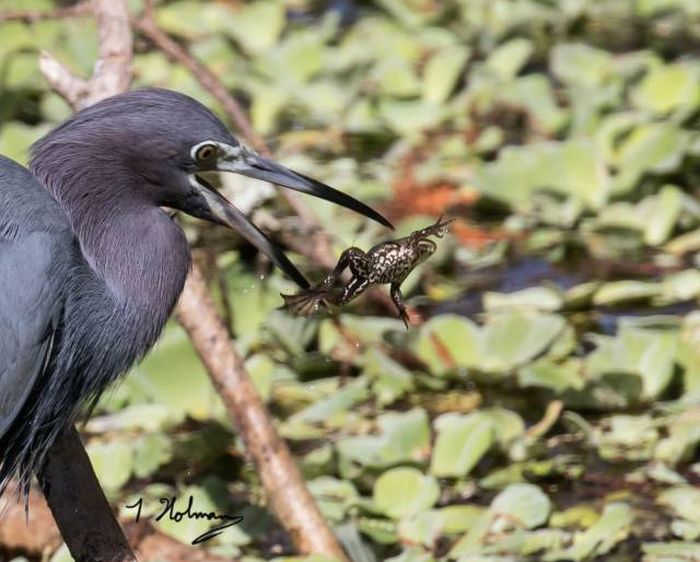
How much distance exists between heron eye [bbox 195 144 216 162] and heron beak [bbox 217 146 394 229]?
0.02 m

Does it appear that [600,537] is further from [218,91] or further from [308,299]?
[218,91]

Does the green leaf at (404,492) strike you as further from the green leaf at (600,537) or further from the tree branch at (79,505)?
the tree branch at (79,505)

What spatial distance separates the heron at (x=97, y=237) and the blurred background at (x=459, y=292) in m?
0.69

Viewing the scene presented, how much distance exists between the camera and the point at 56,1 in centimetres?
742

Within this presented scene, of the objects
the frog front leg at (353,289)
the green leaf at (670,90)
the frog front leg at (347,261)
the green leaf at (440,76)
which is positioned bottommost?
the frog front leg at (353,289)

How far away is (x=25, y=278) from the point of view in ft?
10.1

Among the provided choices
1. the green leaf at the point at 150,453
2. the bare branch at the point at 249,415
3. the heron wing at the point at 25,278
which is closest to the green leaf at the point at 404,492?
the bare branch at the point at 249,415

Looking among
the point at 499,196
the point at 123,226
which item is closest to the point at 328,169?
the point at 499,196

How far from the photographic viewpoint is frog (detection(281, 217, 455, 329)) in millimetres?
3211

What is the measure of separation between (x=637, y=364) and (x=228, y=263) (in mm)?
1309

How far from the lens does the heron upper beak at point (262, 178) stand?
123 inches

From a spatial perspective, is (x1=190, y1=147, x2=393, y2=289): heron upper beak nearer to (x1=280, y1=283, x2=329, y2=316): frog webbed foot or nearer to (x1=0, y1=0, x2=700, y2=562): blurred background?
Result: (x1=280, y1=283, x2=329, y2=316): frog webbed foot

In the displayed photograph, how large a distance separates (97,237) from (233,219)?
0.26 m

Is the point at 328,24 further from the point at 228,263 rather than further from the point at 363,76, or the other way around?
the point at 228,263
